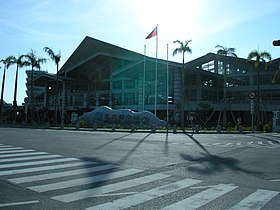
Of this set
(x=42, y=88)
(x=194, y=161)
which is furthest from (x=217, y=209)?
(x=42, y=88)

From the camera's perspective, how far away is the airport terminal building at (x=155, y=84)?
59031 mm

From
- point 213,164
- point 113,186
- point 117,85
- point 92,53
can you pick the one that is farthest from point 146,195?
point 117,85

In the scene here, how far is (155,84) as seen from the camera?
62.4 m

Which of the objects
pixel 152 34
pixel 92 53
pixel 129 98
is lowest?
pixel 129 98

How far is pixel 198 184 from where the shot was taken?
846 centimetres

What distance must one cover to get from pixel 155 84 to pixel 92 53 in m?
20.5

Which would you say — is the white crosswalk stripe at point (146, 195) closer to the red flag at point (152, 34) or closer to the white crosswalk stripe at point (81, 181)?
the white crosswalk stripe at point (81, 181)

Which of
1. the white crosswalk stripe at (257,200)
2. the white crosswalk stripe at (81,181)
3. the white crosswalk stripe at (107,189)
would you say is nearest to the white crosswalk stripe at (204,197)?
the white crosswalk stripe at (257,200)

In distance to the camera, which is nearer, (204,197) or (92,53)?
(204,197)

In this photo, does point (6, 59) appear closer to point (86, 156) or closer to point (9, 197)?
point (86, 156)

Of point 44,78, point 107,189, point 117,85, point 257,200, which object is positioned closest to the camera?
point 257,200

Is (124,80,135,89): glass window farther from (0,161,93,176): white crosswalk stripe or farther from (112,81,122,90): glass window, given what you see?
(0,161,93,176): white crosswalk stripe

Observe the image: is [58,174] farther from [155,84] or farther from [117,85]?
[117,85]

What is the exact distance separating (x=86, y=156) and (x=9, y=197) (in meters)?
6.58
